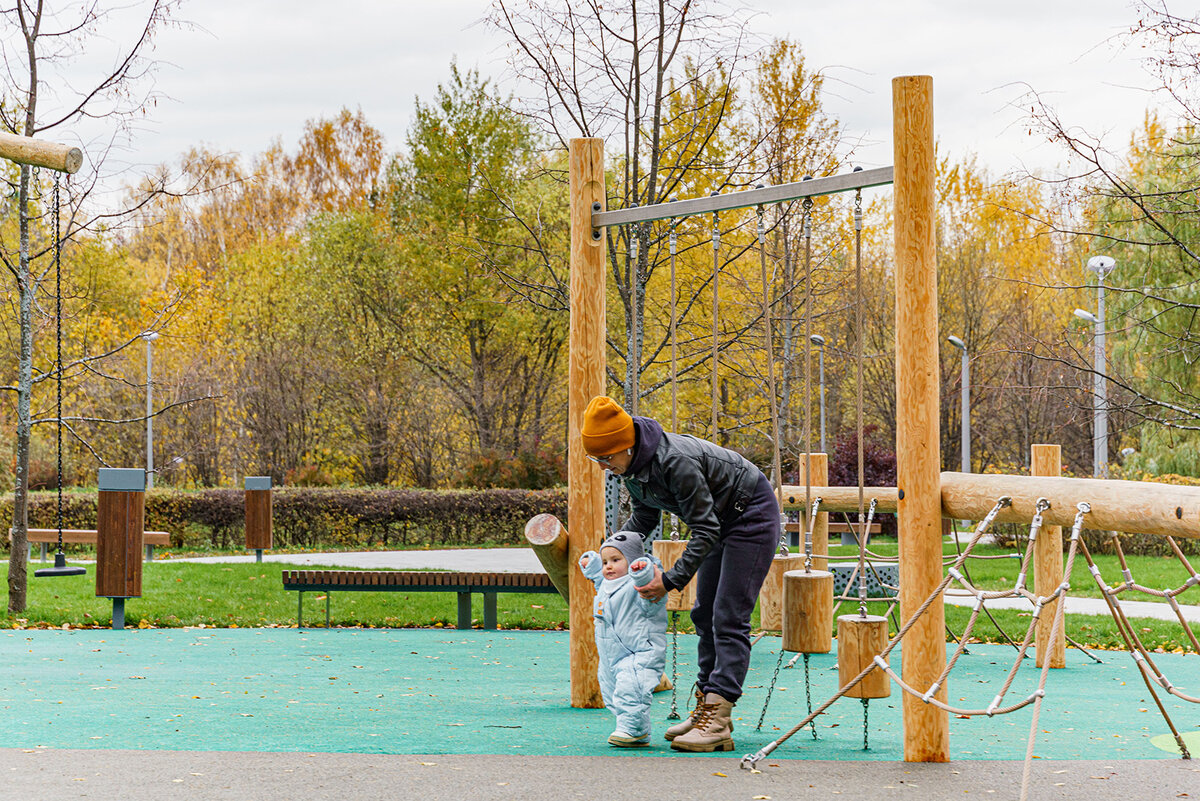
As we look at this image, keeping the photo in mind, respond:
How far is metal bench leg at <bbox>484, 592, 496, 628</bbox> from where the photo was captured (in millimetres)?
10547

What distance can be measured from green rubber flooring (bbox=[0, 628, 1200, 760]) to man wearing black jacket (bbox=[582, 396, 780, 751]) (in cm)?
34

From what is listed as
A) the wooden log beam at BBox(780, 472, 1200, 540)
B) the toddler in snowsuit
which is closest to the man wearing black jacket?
the toddler in snowsuit

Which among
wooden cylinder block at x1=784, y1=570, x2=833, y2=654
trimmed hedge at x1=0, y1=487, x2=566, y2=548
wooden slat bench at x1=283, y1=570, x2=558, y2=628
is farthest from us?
trimmed hedge at x1=0, y1=487, x2=566, y2=548

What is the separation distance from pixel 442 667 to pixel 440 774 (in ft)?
11.5

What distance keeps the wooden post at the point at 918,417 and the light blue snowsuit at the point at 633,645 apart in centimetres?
109

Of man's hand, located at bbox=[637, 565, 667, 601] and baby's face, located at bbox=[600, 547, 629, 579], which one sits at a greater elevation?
baby's face, located at bbox=[600, 547, 629, 579]

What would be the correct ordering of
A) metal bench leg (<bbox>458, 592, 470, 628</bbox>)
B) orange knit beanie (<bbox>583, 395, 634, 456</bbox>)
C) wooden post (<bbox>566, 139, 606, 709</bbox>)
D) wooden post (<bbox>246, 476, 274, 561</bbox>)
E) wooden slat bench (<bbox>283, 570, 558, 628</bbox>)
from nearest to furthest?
1. orange knit beanie (<bbox>583, 395, 634, 456</bbox>)
2. wooden post (<bbox>566, 139, 606, 709</bbox>)
3. wooden slat bench (<bbox>283, 570, 558, 628</bbox>)
4. metal bench leg (<bbox>458, 592, 470, 628</bbox>)
5. wooden post (<bbox>246, 476, 274, 561</bbox>)

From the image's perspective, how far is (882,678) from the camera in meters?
5.19

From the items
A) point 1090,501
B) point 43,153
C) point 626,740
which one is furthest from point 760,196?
point 43,153

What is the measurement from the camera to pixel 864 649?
17.1ft

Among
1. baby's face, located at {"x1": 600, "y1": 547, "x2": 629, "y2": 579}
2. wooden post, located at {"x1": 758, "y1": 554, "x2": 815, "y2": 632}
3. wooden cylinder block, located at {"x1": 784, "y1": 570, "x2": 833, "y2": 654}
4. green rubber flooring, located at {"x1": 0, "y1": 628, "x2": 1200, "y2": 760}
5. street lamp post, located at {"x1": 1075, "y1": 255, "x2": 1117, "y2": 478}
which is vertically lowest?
green rubber flooring, located at {"x1": 0, "y1": 628, "x2": 1200, "y2": 760}

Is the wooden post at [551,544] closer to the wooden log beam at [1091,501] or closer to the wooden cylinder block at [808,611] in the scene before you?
the wooden cylinder block at [808,611]

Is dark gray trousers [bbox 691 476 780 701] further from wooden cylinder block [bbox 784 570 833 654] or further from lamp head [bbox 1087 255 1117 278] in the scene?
lamp head [bbox 1087 255 1117 278]

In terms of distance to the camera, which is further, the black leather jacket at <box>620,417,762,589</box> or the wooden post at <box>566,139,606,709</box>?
the wooden post at <box>566,139,606,709</box>
